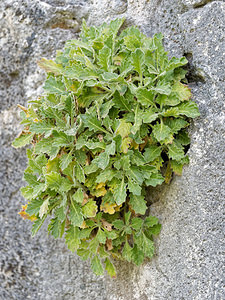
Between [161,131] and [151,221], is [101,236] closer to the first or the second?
[151,221]

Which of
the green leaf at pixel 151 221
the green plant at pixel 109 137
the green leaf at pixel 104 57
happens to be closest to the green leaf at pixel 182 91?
the green plant at pixel 109 137

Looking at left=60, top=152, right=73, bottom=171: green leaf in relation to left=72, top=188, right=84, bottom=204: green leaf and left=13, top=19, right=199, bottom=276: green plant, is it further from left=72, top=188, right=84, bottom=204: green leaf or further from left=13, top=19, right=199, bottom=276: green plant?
left=72, top=188, right=84, bottom=204: green leaf

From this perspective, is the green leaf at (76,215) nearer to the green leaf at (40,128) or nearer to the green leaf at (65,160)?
the green leaf at (65,160)

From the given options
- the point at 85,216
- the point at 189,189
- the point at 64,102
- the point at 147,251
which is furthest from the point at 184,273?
the point at 64,102

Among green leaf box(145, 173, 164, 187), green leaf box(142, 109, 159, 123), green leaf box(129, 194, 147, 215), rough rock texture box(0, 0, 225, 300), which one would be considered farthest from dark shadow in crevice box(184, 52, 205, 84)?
green leaf box(129, 194, 147, 215)

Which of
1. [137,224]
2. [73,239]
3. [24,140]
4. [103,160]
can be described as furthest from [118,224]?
[24,140]

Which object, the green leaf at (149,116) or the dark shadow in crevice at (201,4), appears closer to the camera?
the green leaf at (149,116)

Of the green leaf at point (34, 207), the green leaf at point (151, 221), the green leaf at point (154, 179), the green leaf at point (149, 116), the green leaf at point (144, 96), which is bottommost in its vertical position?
the green leaf at point (151, 221)
